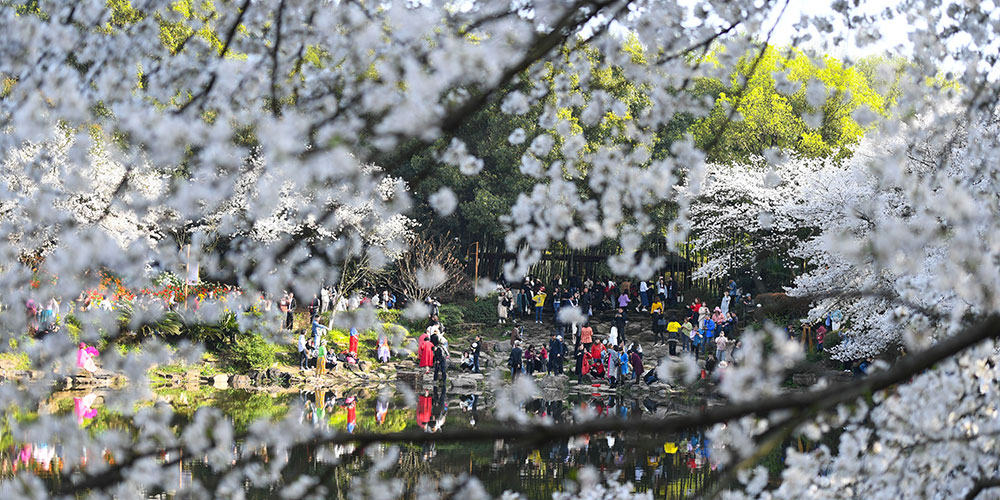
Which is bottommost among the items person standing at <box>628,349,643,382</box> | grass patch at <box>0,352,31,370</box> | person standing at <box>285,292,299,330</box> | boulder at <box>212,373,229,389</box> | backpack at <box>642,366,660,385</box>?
boulder at <box>212,373,229,389</box>

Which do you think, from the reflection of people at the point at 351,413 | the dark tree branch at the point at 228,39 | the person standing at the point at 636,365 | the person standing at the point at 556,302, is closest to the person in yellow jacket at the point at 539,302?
the person standing at the point at 556,302

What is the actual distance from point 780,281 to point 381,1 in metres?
18.4

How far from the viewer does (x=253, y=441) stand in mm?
2508

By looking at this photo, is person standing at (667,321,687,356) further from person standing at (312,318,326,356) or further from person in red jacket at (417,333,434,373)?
person standing at (312,318,326,356)

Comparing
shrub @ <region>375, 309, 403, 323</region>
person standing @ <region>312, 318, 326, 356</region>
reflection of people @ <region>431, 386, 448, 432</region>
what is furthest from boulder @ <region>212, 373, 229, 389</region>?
shrub @ <region>375, 309, 403, 323</region>

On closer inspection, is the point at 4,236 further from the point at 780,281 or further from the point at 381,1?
the point at 780,281

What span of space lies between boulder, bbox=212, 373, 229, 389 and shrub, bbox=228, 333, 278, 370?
2.30ft

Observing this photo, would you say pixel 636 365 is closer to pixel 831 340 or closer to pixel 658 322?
pixel 658 322

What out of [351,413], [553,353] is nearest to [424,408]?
[351,413]

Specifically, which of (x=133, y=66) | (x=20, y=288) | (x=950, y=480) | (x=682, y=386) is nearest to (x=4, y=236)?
(x=20, y=288)

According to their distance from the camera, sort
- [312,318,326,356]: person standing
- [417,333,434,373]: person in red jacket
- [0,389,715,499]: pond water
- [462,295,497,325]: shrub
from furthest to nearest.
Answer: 1. [462,295,497,325]: shrub
2. [417,333,434,373]: person in red jacket
3. [312,318,326,356]: person standing
4. [0,389,715,499]: pond water

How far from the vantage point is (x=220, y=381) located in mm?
17703

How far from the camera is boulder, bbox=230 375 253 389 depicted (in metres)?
17.8

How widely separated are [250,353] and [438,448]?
7140 mm
